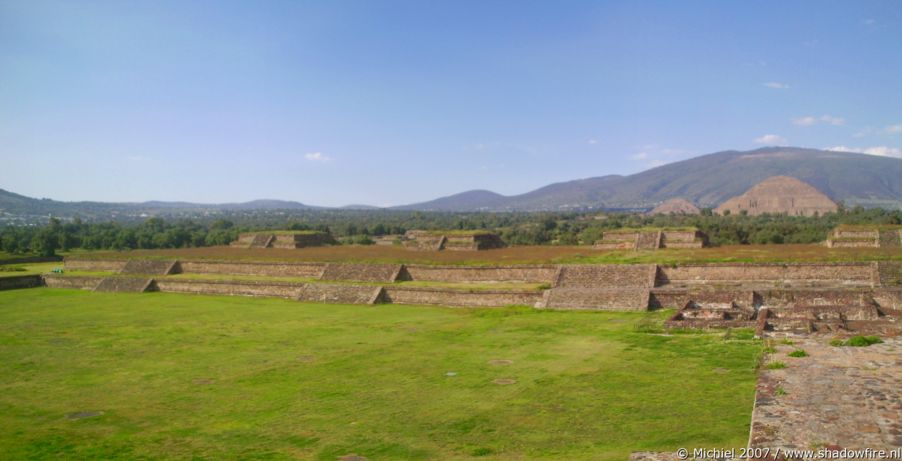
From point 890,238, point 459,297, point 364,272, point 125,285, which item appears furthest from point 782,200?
point 125,285

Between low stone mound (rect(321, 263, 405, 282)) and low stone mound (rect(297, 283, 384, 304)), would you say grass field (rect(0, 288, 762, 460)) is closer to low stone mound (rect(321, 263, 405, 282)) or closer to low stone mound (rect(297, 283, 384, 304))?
low stone mound (rect(297, 283, 384, 304))

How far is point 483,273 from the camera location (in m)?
25.7

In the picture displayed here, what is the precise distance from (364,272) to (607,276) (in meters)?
11.5

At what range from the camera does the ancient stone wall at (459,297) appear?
71.9ft

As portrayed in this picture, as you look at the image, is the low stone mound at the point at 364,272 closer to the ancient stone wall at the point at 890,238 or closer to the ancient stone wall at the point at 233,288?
the ancient stone wall at the point at 233,288

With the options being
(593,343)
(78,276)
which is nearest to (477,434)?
(593,343)

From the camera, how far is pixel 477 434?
352 inches

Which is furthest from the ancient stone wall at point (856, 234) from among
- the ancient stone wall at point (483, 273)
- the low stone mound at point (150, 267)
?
the low stone mound at point (150, 267)

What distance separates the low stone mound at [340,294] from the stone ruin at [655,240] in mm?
11694

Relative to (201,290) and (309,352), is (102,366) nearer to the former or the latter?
(309,352)

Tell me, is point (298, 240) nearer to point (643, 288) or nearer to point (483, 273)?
point (483, 273)

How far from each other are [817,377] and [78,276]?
36667mm

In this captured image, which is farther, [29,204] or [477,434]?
[29,204]

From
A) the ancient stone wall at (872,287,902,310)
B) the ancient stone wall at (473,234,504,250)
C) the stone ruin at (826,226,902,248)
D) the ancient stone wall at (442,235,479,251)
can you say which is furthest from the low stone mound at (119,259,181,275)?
the stone ruin at (826,226,902,248)
